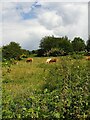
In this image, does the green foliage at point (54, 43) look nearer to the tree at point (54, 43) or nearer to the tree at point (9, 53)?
the tree at point (54, 43)

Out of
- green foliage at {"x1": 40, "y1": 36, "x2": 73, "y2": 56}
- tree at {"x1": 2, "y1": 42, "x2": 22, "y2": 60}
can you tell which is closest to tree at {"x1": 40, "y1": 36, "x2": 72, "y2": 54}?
green foliage at {"x1": 40, "y1": 36, "x2": 73, "y2": 56}

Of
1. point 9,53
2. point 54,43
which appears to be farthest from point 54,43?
point 9,53

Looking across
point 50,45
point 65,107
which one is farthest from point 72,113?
point 50,45

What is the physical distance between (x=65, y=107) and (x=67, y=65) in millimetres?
1517

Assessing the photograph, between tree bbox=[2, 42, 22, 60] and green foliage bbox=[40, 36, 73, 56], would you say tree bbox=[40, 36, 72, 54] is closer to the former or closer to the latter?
green foliage bbox=[40, 36, 73, 56]

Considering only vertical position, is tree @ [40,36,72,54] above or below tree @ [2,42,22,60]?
above

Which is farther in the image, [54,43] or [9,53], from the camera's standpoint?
[54,43]

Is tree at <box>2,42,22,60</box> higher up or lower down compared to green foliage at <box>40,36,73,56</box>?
lower down

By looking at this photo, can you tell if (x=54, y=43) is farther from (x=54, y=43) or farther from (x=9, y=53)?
(x=9, y=53)

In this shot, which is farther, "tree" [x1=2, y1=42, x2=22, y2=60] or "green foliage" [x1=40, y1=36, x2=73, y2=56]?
"green foliage" [x1=40, y1=36, x2=73, y2=56]

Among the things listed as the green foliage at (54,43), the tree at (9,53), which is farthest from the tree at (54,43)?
the tree at (9,53)

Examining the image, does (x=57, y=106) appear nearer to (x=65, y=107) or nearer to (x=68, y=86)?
(x=65, y=107)

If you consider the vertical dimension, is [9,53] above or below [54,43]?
below

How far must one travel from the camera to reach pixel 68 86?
5031mm
